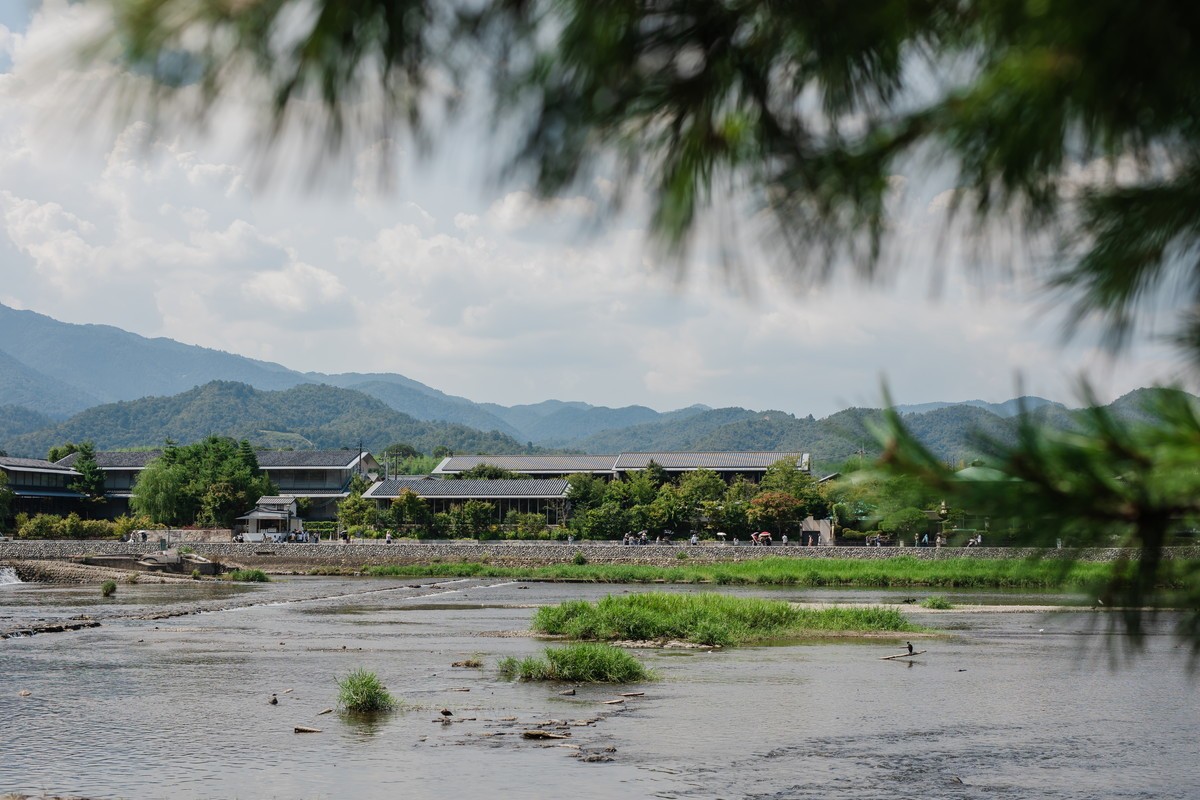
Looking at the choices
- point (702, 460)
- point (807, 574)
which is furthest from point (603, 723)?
point (702, 460)

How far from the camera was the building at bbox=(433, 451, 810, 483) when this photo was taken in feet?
267

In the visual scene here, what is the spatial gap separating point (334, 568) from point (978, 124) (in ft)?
199

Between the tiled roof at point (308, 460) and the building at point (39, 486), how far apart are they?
14.6 meters

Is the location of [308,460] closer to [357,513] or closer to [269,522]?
[269,522]

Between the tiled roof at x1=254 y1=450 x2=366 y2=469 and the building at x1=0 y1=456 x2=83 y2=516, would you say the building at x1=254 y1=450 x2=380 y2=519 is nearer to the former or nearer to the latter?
the tiled roof at x1=254 y1=450 x2=366 y2=469

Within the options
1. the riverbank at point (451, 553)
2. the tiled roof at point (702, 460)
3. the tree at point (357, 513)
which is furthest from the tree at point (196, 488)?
the tiled roof at point (702, 460)

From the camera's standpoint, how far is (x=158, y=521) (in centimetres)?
7425

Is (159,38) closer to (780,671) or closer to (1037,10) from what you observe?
(1037,10)

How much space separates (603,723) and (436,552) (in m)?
50.6

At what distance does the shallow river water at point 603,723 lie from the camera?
12062 mm

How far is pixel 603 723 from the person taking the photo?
49.8ft

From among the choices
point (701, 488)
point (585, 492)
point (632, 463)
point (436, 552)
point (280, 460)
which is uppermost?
point (632, 463)

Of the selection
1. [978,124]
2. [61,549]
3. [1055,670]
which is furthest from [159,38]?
[61,549]

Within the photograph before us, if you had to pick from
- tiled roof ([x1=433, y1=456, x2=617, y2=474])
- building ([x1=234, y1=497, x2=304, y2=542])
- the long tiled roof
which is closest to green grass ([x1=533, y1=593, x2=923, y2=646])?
building ([x1=234, y1=497, x2=304, y2=542])
